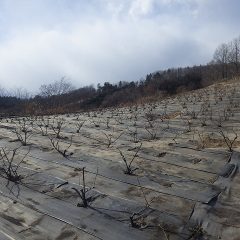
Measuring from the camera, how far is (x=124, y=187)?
392cm

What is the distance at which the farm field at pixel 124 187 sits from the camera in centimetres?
303

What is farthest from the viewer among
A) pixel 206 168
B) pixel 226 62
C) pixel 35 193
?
pixel 226 62

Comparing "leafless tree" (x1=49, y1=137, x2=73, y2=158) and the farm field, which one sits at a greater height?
"leafless tree" (x1=49, y1=137, x2=73, y2=158)

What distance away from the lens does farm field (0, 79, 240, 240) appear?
3031 mm

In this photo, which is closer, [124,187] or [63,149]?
[124,187]

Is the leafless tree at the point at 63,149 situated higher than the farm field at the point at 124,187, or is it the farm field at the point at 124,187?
the leafless tree at the point at 63,149

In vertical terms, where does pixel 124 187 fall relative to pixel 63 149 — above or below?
below

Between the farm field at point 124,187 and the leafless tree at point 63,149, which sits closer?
the farm field at point 124,187

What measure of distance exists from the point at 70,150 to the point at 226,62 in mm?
66844

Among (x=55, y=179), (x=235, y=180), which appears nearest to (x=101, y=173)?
(x=55, y=179)

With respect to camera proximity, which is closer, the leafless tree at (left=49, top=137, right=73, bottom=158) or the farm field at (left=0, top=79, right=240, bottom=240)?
the farm field at (left=0, top=79, right=240, bottom=240)

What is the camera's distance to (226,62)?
6856 centimetres

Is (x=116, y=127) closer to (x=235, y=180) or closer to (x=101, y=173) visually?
(x=101, y=173)

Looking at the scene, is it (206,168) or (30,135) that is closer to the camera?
(206,168)
